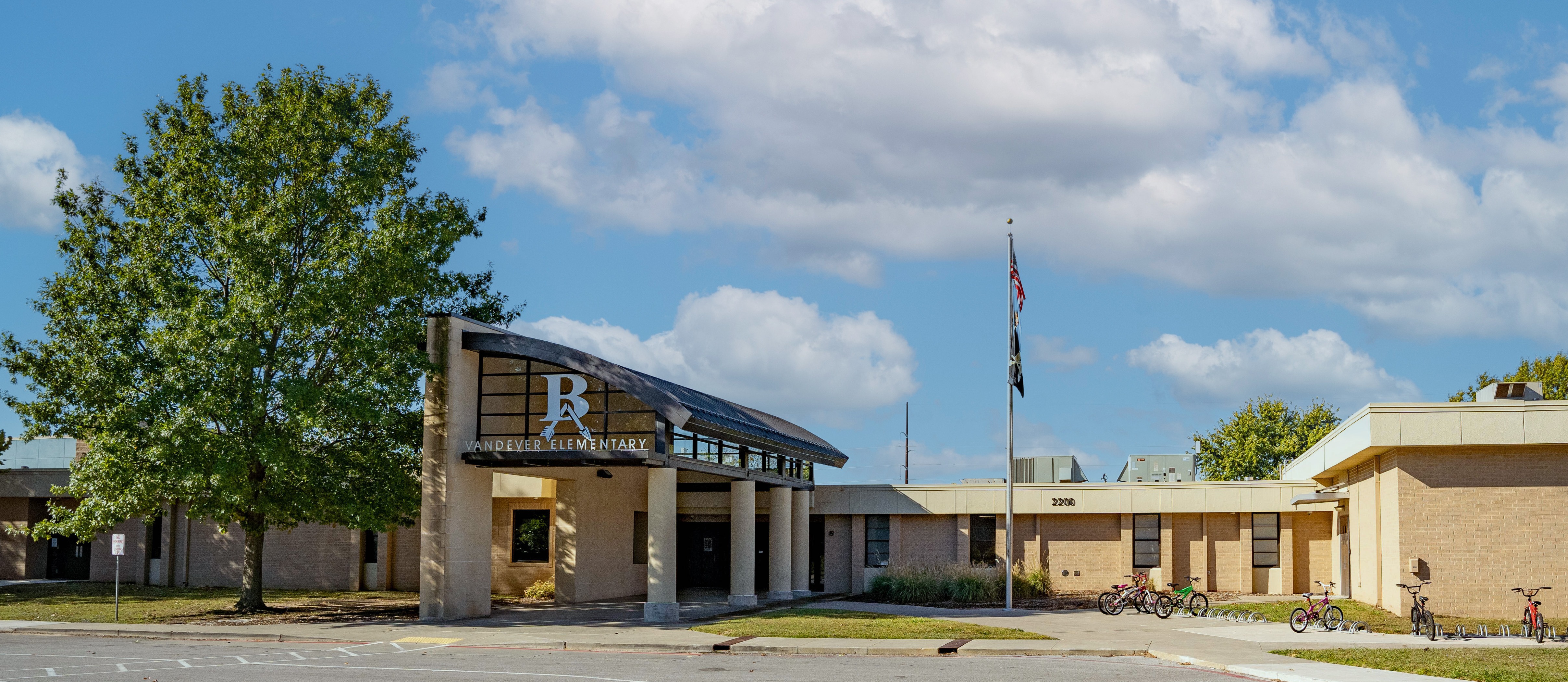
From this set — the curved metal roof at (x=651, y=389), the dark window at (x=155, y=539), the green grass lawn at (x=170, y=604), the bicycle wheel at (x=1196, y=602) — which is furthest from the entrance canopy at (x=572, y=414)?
the dark window at (x=155, y=539)

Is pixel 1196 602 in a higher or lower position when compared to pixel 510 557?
lower

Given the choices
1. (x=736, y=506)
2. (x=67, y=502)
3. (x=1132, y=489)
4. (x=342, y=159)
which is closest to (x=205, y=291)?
(x=342, y=159)

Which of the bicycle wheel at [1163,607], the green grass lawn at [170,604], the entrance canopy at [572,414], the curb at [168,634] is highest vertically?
the entrance canopy at [572,414]

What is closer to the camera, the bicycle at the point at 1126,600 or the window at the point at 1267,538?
the bicycle at the point at 1126,600

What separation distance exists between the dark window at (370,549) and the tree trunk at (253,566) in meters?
7.90

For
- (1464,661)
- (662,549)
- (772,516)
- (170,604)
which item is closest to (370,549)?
(170,604)

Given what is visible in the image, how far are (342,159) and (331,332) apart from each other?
15.4ft

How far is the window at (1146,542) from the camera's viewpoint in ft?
127

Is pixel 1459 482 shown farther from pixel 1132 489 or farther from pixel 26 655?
pixel 26 655

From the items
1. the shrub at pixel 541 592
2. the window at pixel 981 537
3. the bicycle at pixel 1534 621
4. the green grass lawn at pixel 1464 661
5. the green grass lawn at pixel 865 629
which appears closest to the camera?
the green grass lawn at pixel 1464 661

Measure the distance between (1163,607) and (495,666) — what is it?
16.5m

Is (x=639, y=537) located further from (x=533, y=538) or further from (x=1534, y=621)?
(x=1534, y=621)

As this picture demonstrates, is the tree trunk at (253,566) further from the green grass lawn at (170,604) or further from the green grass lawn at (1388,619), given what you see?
the green grass lawn at (1388,619)

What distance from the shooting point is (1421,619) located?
22.8 metres
